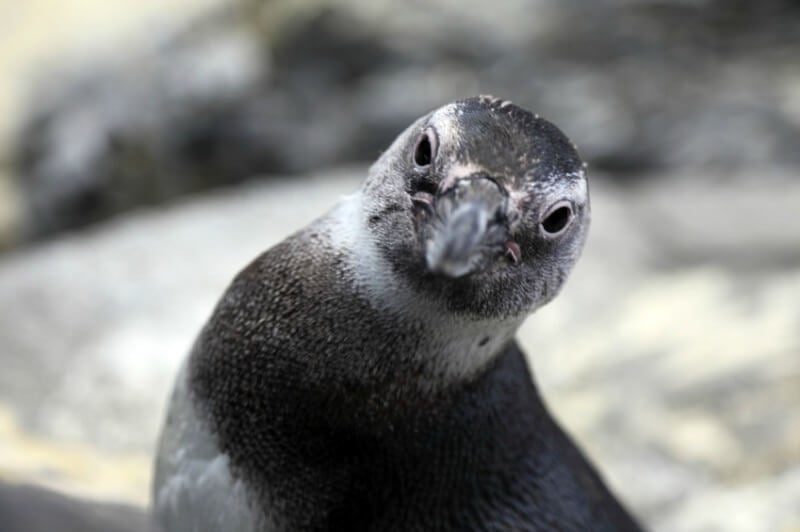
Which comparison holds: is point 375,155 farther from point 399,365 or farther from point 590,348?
point 399,365

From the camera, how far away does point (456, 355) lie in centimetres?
242

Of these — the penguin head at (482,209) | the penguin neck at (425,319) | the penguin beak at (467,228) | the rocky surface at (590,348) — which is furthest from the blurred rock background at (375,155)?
the penguin beak at (467,228)

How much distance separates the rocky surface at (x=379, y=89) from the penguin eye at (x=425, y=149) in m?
4.93

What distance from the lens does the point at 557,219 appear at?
88.8 inches

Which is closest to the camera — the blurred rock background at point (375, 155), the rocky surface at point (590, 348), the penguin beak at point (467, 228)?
the penguin beak at point (467, 228)

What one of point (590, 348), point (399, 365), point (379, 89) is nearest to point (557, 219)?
point (399, 365)

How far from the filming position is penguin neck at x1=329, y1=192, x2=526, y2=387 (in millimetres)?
2311

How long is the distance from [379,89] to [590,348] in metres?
3.10

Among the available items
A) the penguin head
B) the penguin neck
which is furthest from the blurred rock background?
the penguin head

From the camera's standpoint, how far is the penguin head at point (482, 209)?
6.83 ft

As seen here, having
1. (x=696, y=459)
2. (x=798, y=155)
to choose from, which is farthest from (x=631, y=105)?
(x=696, y=459)

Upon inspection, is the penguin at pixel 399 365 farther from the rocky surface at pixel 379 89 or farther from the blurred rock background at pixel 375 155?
the rocky surface at pixel 379 89

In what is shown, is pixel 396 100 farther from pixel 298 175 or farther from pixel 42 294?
pixel 42 294

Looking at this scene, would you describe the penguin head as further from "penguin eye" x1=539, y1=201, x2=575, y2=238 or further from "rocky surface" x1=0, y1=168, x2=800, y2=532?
"rocky surface" x1=0, y1=168, x2=800, y2=532
